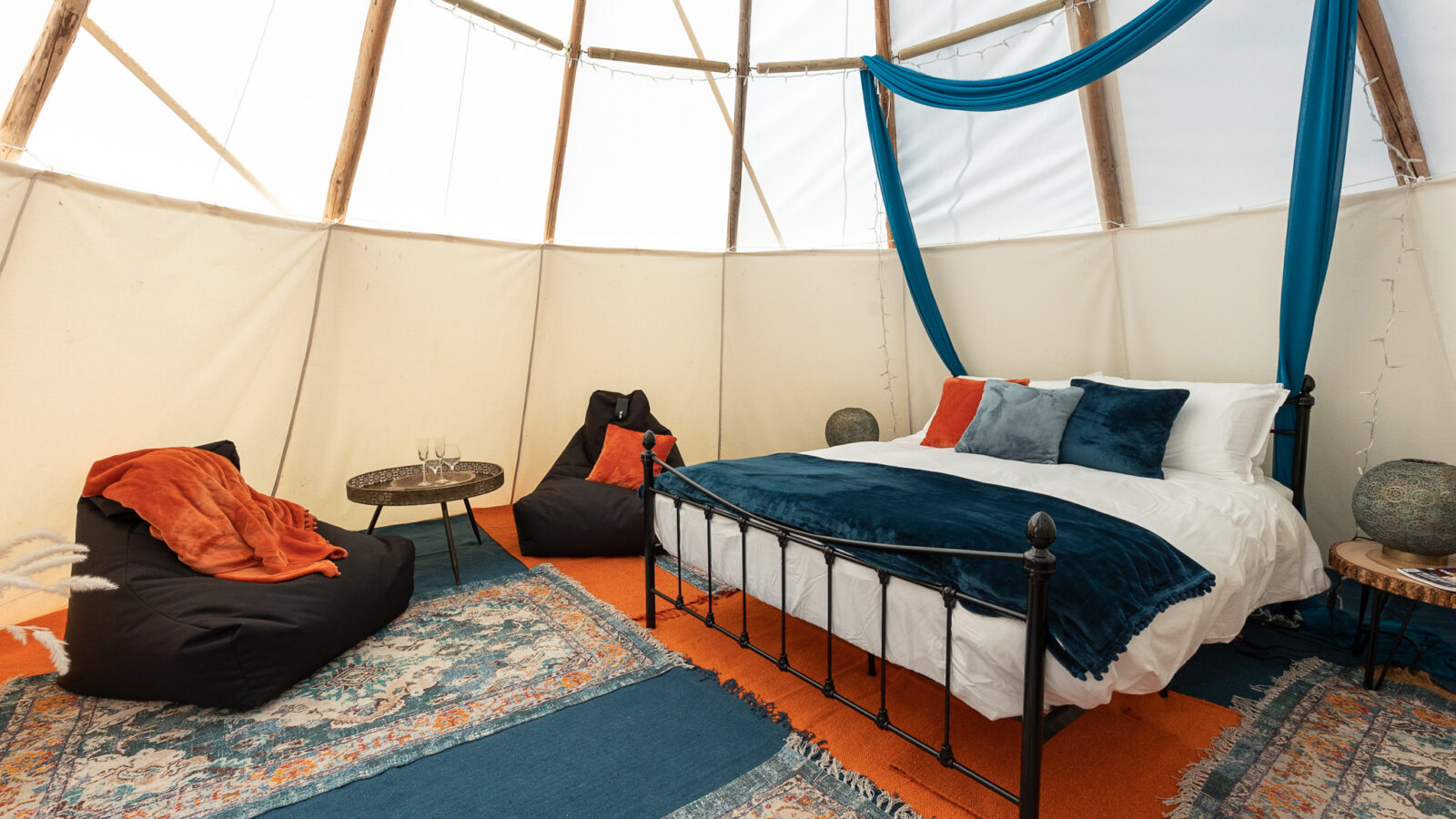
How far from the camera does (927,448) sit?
3580mm

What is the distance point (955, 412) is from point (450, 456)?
273cm

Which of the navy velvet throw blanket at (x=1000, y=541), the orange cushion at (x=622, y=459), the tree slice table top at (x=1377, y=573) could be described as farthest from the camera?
the orange cushion at (x=622, y=459)

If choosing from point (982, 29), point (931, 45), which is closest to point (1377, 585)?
point (982, 29)

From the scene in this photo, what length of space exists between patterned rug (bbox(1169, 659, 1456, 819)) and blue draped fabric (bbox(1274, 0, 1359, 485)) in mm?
1010

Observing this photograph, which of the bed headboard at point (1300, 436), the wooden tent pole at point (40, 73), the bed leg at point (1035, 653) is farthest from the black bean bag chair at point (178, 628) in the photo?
the bed headboard at point (1300, 436)

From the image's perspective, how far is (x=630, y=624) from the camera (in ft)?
9.64

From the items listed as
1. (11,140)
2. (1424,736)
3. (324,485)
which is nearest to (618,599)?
(324,485)

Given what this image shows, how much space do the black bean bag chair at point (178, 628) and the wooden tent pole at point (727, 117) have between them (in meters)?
3.87

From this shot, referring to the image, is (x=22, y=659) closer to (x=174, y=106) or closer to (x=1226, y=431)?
(x=174, y=106)

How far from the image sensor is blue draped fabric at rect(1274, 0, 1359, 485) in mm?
2621

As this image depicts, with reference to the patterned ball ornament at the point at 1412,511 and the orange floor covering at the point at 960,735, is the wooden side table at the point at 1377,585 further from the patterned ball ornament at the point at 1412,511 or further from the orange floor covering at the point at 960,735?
the orange floor covering at the point at 960,735

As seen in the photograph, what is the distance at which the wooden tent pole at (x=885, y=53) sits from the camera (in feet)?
14.1

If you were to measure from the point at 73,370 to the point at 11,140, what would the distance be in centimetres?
94

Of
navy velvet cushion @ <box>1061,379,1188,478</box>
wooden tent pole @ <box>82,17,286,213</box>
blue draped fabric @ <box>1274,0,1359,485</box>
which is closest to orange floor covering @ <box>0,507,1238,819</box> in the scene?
navy velvet cushion @ <box>1061,379,1188,478</box>
